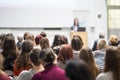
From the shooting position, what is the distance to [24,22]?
41.9 ft

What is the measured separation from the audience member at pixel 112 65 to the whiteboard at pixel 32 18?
9.11 metres

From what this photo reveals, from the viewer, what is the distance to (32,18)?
42.0ft

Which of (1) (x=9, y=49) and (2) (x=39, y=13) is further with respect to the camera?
(2) (x=39, y=13)

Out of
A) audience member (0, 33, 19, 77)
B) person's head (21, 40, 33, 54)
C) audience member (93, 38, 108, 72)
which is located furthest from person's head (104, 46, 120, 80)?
audience member (0, 33, 19, 77)

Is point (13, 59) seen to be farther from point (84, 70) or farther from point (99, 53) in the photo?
point (84, 70)

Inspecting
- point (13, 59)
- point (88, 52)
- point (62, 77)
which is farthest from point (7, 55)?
point (62, 77)

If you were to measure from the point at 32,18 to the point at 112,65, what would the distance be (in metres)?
9.38

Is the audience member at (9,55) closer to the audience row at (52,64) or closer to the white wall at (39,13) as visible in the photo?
the audience row at (52,64)

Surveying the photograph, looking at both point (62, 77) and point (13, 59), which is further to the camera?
point (13, 59)

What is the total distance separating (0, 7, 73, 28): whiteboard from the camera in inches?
502

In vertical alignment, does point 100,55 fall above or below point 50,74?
below

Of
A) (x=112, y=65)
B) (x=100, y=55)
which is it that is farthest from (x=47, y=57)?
(x=100, y=55)

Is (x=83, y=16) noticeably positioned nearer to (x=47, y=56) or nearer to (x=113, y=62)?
(x=113, y=62)

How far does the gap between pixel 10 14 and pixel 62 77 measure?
9649mm
